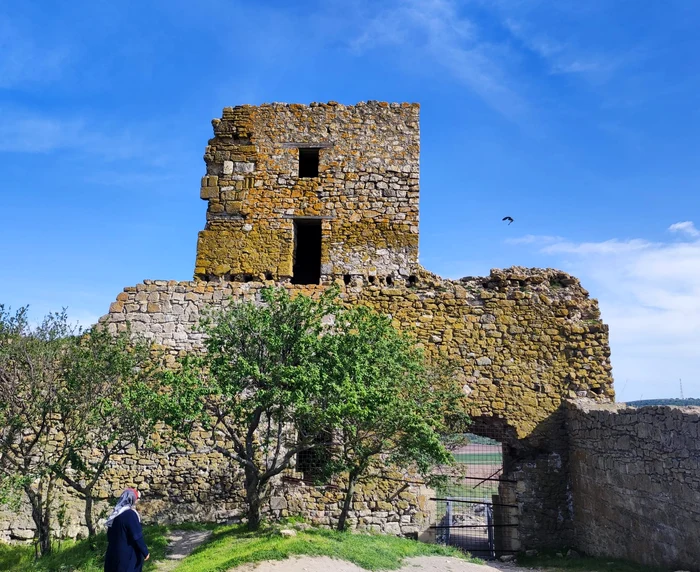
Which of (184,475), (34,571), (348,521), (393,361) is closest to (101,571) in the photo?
(34,571)

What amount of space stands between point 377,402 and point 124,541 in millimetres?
4081

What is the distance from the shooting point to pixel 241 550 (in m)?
8.23

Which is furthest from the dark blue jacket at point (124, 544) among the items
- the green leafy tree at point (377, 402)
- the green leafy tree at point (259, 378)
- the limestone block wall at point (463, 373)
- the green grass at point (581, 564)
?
the green grass at point (581, 564)

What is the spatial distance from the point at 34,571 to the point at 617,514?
919 cm

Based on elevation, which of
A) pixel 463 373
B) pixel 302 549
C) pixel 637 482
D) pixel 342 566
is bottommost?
pixel 342 566

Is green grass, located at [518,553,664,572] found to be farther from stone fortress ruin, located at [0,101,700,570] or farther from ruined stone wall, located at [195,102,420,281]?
ruined stone wall, located at [195,102,420,281]

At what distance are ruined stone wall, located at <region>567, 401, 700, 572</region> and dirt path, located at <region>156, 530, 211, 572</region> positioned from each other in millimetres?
6865

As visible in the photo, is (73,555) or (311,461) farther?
(311,461)

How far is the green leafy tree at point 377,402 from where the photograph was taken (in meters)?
8.73

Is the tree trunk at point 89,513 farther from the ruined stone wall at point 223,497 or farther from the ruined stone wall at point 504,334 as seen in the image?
the ruined stone wall at point 504,334

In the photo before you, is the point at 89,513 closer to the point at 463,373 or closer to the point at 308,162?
the point at 463,373

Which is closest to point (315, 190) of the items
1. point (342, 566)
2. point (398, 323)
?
point (398, 323)

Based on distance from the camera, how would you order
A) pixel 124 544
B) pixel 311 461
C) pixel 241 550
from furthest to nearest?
pixel 311 461
pixel 241 550
pixel 124 544

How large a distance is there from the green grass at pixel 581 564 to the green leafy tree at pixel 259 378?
15.5 ft
